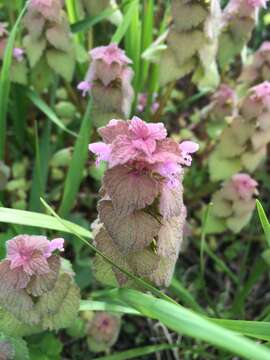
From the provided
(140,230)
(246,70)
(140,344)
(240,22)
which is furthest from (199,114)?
(140,230)

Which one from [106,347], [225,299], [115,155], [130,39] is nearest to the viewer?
[115,155]

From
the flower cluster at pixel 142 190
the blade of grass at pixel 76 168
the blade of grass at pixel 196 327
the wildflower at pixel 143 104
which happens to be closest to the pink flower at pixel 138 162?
the flower cluster at pixel 142 190

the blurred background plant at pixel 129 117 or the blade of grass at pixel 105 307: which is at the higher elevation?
Result: the blurred background plant at pixel 129 117

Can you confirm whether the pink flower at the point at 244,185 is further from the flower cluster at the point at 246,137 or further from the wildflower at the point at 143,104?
the wildflower at the point at 143,104

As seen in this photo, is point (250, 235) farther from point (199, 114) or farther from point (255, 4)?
point (255, 4)

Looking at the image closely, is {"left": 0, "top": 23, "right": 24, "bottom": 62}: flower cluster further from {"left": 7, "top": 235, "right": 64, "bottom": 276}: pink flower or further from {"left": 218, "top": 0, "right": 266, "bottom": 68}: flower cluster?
{"left": 7, "top": 235, "right": 64, "bottom": 276}: pink flower

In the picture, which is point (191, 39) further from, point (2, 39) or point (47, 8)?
point (2, 39)

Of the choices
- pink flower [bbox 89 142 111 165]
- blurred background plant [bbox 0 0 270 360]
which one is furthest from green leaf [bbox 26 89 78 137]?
pink flower [bbox 89 142 111 165]
